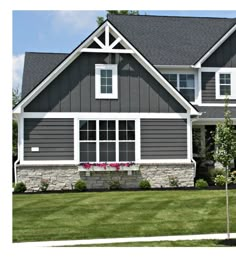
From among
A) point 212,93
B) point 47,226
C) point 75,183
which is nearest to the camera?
point 47,226

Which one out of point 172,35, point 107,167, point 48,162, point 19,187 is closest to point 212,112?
point 172,35

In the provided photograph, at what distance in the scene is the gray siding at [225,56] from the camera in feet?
60.4

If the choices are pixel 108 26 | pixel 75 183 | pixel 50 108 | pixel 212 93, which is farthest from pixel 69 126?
pixel 212 93

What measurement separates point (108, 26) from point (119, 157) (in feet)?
13.2

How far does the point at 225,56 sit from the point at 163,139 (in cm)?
460

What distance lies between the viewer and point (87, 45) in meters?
15.8

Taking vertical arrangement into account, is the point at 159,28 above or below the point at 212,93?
above

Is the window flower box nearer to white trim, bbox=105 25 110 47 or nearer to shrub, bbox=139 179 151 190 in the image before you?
shrub, bbox=139 179 151 190

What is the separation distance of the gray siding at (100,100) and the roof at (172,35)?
2.51 meters

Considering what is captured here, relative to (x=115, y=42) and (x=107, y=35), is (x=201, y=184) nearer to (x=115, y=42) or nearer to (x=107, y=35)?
(x=115, y=42)

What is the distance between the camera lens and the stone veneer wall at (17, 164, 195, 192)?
15430 mm
